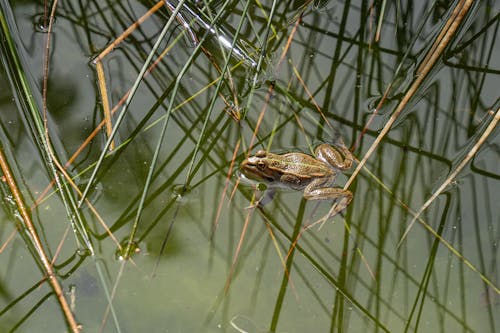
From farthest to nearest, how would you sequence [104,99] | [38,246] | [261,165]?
[104,99]
[261,165]
[38,246]

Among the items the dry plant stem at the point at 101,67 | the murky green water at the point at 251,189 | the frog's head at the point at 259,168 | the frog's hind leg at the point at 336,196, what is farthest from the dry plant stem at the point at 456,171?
the dry plant stem at the point at 101,67

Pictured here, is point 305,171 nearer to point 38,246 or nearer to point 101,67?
point 101,67

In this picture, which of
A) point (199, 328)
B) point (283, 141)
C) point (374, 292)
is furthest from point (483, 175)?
point (199, 328)

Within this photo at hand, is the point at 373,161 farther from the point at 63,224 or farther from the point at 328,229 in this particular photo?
the point at 63,224

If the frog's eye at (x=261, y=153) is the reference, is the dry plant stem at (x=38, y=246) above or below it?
below

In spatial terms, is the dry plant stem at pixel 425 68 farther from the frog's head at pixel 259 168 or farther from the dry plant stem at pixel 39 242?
the dry plant stem at pixel 39 242

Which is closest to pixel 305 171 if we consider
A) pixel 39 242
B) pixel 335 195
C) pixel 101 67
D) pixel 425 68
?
pixel 335 195
